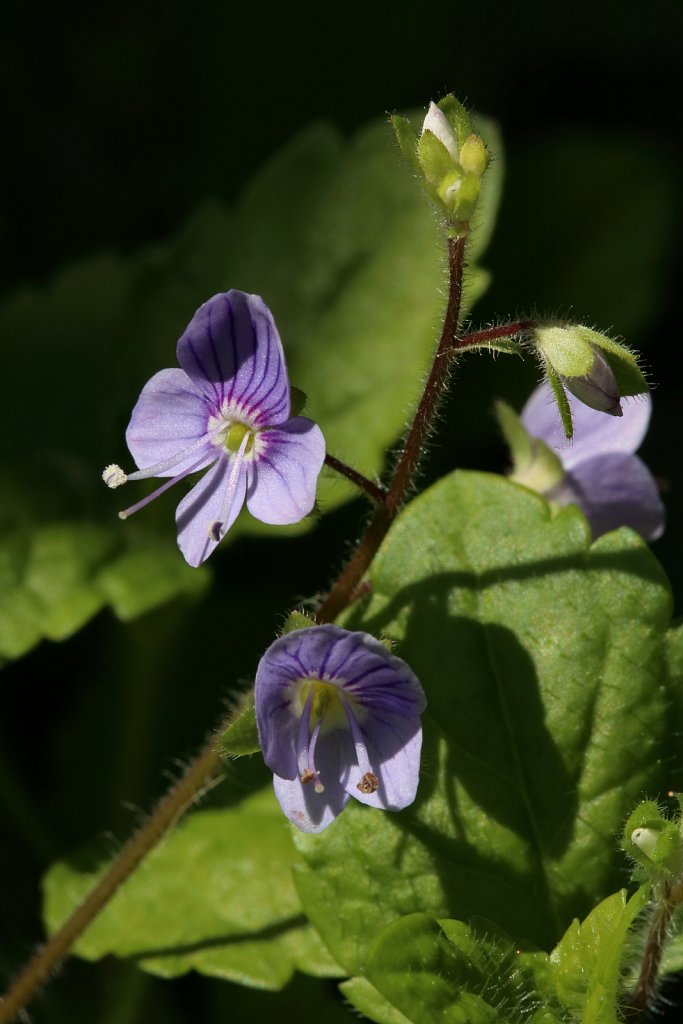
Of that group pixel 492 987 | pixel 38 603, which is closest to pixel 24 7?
pixel 38 603

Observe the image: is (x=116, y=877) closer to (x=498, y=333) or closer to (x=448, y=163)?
(x=498, y=333)

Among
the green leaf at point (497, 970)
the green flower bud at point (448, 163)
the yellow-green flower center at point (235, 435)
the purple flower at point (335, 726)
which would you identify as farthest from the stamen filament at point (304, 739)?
the green flower bud at point (448, 163)

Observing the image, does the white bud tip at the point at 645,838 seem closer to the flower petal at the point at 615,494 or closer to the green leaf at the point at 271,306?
the flower petal at the point at 615,494

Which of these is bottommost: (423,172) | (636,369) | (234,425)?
(636,369)

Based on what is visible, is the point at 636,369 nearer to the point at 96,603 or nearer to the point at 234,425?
the point at 234,425

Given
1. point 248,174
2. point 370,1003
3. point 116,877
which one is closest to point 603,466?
point 370,1003
